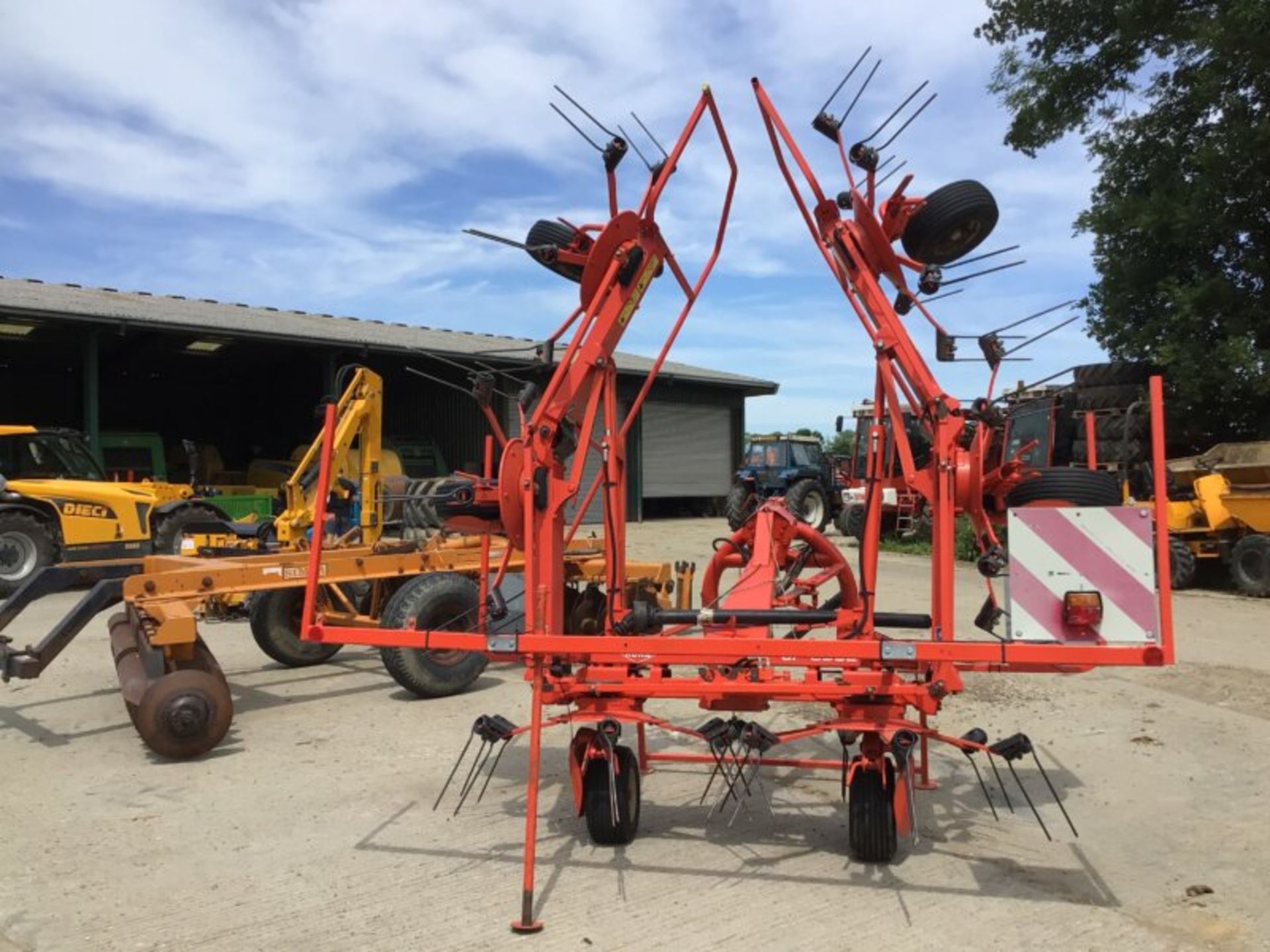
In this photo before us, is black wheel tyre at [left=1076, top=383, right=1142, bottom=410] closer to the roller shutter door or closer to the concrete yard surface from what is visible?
the concrete yard surface

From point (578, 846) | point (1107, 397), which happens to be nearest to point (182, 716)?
point (578, 846)

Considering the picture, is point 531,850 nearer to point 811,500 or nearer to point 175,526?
point 175,526

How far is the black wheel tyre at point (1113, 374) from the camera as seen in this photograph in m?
17.3

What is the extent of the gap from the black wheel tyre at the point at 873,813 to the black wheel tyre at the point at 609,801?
94 cm

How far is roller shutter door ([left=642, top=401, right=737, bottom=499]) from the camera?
2912cm

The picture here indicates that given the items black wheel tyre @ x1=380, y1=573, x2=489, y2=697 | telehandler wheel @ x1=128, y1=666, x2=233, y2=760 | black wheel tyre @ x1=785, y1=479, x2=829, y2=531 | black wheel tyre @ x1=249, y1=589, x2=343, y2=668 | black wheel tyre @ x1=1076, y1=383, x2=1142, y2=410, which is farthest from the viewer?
black wheel tyre @ x1=785, y1=479, x2=829, y2=531

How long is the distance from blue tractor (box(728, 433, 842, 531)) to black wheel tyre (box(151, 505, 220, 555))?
10621mm

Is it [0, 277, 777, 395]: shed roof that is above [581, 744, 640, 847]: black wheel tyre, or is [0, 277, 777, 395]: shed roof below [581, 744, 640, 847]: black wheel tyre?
above

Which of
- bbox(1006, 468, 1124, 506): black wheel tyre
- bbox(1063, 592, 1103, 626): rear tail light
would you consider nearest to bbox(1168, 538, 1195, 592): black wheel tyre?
bbox(1006, 468, 1124, 506): black wheel tyre

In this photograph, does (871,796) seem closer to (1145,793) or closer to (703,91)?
(1145,793)

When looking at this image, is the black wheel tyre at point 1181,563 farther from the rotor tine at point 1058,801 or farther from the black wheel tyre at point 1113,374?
the rotor tine at point 1058,801

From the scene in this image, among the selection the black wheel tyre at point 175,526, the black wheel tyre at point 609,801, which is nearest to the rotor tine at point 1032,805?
the black wheel tyre at point 609,801

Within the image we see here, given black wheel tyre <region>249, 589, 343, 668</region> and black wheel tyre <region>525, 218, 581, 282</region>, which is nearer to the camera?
black wheel tyre <region>525, 218, 581, 282</region>

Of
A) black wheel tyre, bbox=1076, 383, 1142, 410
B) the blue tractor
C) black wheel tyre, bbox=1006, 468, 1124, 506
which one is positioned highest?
black wheel tyre, bbox=1076, 383, 1142, 410
